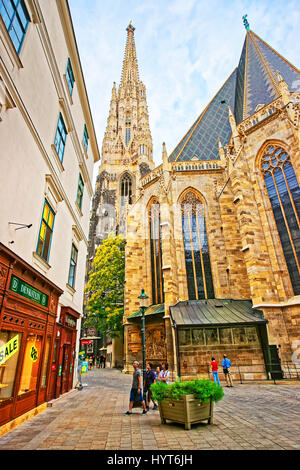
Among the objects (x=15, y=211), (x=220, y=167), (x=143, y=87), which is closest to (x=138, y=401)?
(x=15, y=211)

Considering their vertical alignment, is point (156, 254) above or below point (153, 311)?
above

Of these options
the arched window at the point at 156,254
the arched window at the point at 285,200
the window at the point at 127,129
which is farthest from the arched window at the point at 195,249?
the window at the point at 127,129

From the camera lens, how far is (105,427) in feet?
17.8

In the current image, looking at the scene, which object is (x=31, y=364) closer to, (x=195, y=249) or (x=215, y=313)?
(x=215, y=313)

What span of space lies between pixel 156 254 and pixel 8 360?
1622 centimetres

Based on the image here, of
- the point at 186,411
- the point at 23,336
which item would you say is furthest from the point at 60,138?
the point at 186,411

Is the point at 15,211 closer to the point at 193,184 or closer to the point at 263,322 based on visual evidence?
the point at 263,322

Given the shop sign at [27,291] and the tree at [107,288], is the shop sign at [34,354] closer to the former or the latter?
the shop sign at [27,291]

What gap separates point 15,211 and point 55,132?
398 cm

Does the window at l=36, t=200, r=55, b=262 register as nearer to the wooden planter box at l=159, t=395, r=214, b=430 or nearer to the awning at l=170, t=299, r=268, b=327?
the wooden planter box at l=159, t=395, r=214, b=430

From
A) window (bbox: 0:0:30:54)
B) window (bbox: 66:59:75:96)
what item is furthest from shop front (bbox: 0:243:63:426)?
window (bbox: 66:59:75:96)

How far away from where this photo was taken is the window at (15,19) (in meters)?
5.24

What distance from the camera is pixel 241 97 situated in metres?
23.2

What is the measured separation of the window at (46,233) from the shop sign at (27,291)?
3.64ft
